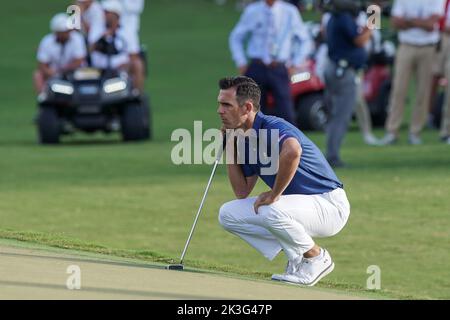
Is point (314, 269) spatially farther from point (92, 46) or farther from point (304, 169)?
point (92, 46)

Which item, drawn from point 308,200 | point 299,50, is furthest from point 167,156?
point 308,200

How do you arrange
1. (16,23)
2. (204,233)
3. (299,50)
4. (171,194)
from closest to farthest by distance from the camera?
(204,233)
(171,194)
(299,50)
(16,23)

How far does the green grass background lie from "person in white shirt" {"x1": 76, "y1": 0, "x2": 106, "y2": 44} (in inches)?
70.3

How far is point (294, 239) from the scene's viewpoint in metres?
9.94

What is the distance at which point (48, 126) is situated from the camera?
23000 millimetres

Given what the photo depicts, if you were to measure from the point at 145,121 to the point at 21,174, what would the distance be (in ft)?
16.1

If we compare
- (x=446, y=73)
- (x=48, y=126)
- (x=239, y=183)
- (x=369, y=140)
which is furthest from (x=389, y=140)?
(x=239, y=183)

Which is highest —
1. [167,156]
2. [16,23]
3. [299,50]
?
[299,50]

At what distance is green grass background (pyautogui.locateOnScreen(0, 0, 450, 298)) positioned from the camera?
12523 millimetres

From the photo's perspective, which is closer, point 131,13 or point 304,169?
point 304,169

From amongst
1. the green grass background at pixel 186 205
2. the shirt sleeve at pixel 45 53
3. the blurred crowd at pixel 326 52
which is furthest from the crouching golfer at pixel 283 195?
the shirt sleeve at pixel 45 53

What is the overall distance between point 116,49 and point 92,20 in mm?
1414

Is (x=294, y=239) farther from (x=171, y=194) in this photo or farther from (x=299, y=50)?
(x=299, y=50)

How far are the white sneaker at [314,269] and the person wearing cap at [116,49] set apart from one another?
13.9 m
